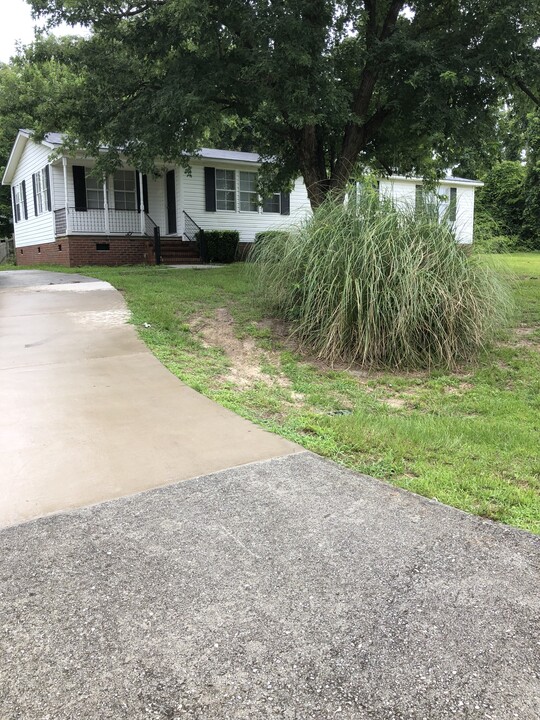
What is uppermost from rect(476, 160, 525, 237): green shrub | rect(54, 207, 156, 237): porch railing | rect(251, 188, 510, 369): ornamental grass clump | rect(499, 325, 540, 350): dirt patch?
rect(476, 160, 525, 237): green shrub

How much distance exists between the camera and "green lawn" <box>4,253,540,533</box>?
3514 mm

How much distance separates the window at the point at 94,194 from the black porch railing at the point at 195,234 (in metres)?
2.89

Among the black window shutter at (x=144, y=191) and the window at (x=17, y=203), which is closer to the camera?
the black window shutter at (x=144, y=191)

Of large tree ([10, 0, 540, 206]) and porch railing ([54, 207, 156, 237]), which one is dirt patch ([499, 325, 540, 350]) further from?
porch railing ([54, 207, 156, 237])

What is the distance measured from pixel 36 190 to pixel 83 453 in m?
20.4

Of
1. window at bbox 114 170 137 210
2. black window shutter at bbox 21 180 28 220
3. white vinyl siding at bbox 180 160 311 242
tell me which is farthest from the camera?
black window shutter at bbox 21 180 28 220

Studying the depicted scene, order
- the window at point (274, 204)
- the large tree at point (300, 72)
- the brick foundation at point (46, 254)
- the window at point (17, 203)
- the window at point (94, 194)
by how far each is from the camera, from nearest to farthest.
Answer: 1. the large tree at point (300, 72)
2. the brick foundation at point (46, 254)
3. the window at point (94, 194)
4. the window at point (274, 204)
5. the window at point (17, 203)

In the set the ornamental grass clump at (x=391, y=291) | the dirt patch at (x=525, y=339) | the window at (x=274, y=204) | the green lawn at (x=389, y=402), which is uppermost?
the window at (x=274, y=204)

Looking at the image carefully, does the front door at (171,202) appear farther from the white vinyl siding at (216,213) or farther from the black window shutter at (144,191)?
the black window shutter at (144,191)

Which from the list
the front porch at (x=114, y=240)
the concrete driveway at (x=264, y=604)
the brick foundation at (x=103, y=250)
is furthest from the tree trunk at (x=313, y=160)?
the concrete driveway at (x=264, y=604)

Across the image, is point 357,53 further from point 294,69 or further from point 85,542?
point 85,542

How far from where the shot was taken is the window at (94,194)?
18.7 meters

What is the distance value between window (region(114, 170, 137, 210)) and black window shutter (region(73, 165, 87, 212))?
1196 mm

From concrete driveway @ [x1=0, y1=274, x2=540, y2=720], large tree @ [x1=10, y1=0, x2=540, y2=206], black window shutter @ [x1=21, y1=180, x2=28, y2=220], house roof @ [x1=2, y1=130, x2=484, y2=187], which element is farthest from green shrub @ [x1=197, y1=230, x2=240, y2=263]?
concrete driveway @ [x1=0, y1=274, x2=540, y2=720]
